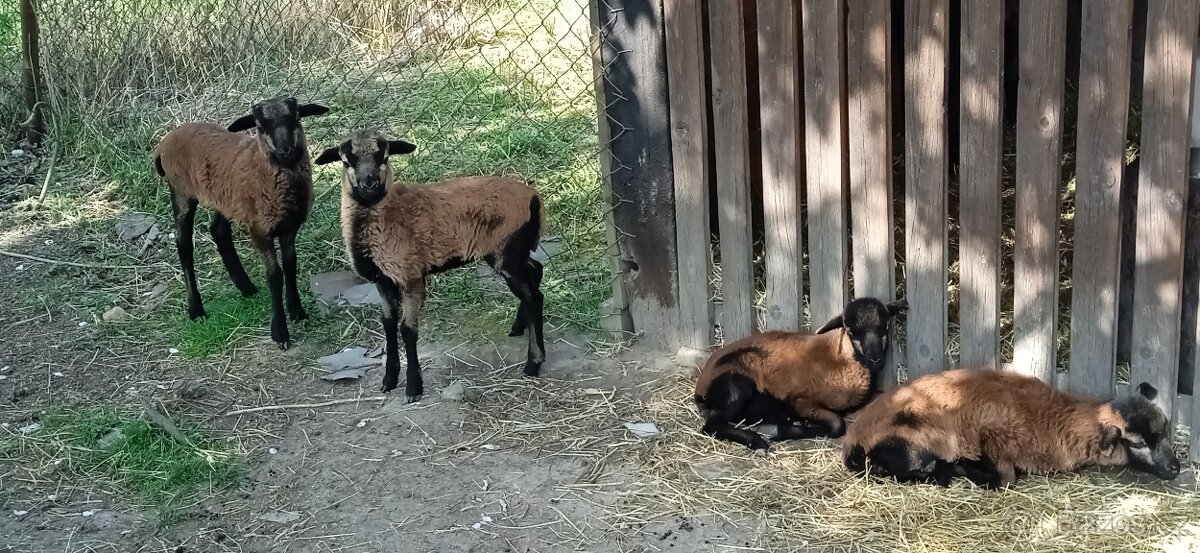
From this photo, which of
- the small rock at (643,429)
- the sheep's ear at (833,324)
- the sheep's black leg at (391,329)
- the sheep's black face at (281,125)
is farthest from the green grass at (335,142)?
the sheep's ear at (833,324)

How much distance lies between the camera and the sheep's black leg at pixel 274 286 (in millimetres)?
6355

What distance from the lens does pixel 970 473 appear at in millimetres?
4621

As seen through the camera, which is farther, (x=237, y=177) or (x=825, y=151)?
(x=237, y=177)

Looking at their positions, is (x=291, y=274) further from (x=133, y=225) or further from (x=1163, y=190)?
(x=1163, y=190)

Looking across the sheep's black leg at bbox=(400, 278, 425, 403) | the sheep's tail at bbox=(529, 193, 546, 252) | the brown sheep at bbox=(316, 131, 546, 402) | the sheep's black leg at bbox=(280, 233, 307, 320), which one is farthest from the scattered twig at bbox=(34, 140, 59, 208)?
the sheep's tail at bbox=(529, 193, 546, 252)

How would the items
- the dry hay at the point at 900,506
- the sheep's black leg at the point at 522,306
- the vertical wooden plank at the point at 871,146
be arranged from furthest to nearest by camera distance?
the sheep's black leg at the point at 522,306
the vertical wooden plank at the point at 871,146
the dry hay at the point at 900,506

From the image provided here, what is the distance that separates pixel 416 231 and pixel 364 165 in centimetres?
39

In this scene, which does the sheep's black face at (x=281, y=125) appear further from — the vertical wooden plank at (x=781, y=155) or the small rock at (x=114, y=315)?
the vertical wooden plank at (x=781, y=155)

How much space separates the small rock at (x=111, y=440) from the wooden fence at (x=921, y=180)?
2.44 m

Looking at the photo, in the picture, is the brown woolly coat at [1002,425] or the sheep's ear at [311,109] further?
the sheep's ear at [311,109]

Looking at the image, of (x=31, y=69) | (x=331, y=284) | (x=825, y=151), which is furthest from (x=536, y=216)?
(x=31, y=69)

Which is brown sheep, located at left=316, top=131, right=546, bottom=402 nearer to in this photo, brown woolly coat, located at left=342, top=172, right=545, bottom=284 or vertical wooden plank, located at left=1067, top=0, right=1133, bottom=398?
brown woolly coat, located at left=342, top=172, right=545, bottom=284

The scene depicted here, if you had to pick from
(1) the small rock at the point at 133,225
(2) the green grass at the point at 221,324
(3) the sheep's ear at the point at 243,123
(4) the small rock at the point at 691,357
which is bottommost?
(4) the small rock at the point at 691,357

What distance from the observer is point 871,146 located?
501cm
